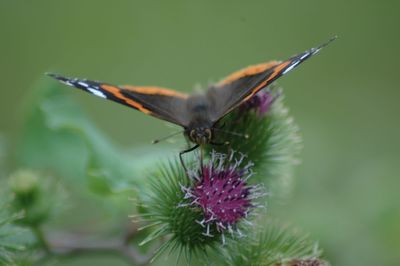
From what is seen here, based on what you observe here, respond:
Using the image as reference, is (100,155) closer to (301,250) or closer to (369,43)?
(301,250)

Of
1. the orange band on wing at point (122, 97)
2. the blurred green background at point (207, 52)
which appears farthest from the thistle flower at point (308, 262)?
the blurred green background at point (207, 52)

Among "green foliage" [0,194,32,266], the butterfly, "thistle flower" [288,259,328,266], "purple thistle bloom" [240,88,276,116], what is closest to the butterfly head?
the butterfly

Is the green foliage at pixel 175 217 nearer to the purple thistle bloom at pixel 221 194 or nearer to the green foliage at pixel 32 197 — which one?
the purple thistle bloom at pixel 221 194

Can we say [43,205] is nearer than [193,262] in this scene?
No

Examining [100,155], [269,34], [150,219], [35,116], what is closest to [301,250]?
[150,219]

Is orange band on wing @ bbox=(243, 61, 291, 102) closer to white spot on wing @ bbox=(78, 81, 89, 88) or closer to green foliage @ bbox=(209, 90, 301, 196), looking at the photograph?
green foliage @ bbox=(209, 90, 301, 196)

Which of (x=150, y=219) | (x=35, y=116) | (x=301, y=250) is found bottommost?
(x=301, y=250)
